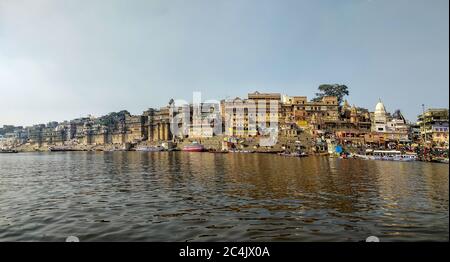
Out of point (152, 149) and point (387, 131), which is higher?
point (387, 131)

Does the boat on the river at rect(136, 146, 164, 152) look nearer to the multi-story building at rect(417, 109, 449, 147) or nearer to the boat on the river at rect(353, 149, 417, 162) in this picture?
the boat on the river at rect(353, 149, 417, 162)

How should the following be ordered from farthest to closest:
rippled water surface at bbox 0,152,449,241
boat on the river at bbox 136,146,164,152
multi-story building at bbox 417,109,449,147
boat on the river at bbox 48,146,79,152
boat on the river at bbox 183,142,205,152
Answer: boat on the river at bbox 48,146,79,152, boat on the river at bbox 136,146,164,152, boat on the river at bbox 183,142,205,152, multi-story building at bbox 417,109,449,147, rippled water surface at bbox 0,152,449,241

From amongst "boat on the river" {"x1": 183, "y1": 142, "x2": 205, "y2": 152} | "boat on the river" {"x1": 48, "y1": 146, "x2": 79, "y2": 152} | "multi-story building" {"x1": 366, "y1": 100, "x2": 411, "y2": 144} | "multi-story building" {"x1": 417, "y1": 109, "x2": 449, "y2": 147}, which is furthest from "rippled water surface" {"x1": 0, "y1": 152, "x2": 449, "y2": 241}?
"boat on the river" {"x1": 48, "y1": 146, "x2": 79, "y2": 152}

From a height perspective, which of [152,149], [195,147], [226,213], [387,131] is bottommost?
[226,213]

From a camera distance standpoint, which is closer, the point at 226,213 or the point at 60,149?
the point at 226,213

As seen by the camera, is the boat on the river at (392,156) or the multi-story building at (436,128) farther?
the multi-story building at (436,128)

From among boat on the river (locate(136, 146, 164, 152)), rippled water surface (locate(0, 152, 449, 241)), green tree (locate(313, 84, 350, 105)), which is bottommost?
rippled water surface (locate(0, 152, 449, 241))

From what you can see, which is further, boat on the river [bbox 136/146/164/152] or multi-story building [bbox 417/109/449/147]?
boat on the river [bbox 136/146/164/152]

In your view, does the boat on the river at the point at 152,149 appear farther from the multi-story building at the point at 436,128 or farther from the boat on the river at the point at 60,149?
the multi-story building at the point at 436,128

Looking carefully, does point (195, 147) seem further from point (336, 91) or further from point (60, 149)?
point (60, 149)

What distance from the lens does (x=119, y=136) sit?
113438 mm

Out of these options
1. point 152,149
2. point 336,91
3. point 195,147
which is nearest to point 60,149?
point 152,149

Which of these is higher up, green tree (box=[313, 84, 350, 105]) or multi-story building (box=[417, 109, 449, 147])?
green tree (box=[313, 84, 350, 105])

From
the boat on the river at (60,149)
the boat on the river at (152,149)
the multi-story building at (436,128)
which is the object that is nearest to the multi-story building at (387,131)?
the multi-story building at (436,128)
